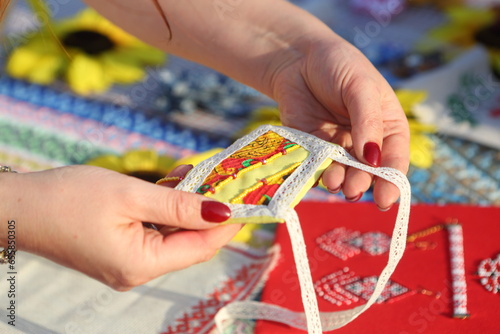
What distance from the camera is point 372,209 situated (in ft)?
3.78

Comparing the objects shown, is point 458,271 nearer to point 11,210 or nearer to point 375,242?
point 375,242

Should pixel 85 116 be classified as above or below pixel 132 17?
below

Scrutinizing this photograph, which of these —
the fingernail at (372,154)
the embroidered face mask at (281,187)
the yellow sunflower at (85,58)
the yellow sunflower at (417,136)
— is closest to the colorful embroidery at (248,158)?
the embroidered face mask at (281,187)

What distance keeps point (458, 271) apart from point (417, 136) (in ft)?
1.47

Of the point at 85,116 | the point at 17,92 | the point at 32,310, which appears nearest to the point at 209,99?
the point at 85,116

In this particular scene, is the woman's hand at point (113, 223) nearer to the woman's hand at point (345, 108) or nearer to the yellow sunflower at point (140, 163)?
the woman's hand at point (345, 108)

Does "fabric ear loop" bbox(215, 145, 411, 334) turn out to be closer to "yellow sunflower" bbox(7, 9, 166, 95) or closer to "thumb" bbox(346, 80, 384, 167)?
"thumb" bbox(346, 80, 384, 167)

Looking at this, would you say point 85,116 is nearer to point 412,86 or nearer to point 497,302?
point 412,86

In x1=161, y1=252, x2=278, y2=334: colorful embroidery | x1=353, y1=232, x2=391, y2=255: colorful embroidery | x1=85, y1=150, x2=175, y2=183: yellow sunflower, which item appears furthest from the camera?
x1=85, y1=150, x2=175, y2=183: yellow sunflower

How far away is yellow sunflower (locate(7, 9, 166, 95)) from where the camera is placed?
157cm

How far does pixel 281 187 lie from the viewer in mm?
791

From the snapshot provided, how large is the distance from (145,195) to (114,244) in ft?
0.22

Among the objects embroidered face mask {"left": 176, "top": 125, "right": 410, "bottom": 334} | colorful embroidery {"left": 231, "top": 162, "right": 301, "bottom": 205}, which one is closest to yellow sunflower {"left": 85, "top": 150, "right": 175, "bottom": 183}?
embroidered face mask {"left": 176, "top": 125, "right": 410, "bottom": 334}

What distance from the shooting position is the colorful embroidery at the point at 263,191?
77 centimetres
